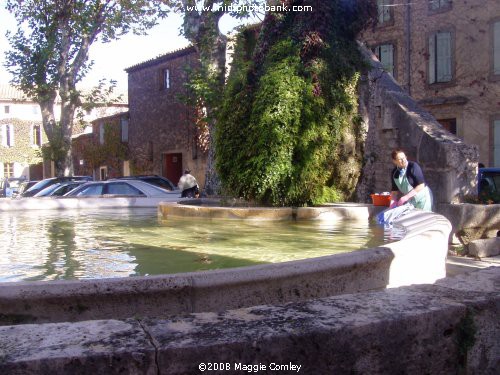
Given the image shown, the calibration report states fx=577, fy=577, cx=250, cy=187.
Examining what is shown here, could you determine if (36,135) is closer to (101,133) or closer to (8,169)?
(8,169)

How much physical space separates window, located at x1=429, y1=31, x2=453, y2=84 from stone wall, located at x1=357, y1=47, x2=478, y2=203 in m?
10.7

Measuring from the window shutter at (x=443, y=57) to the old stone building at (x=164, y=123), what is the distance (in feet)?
32.0

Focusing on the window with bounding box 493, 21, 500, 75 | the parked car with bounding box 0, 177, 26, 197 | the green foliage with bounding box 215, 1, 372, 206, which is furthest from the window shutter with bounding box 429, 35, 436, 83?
the parked car with bounding box 0, 177, 26, 197

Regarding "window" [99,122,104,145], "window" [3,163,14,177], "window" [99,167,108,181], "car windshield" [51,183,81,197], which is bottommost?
"car windshield" [51,183,81,197]

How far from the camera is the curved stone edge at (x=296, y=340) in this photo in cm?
183

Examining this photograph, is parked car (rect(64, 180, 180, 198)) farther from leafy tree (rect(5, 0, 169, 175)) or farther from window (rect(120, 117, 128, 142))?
window (rect(120, 117, 128, 142))

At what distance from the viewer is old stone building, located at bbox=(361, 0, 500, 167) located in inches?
750

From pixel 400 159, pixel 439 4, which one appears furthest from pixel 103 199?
pixel 439 4

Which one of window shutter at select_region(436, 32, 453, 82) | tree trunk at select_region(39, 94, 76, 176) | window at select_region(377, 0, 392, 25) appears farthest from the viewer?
tree trunk at select_region(39, 94, 76, 176)

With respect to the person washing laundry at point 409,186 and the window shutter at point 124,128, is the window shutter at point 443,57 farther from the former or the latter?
the window shutter at point 124,128

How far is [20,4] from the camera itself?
22469mm

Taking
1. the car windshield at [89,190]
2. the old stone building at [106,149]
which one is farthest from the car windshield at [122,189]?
the old stone building at [106,149]

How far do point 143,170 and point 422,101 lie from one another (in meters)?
15.8

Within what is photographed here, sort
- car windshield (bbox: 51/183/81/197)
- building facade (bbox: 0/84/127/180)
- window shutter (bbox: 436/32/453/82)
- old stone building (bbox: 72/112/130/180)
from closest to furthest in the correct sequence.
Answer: car windshield (bbox: 51/183/81/197) → window shutter (bbox: 436/32/453/82) → old stone building (bbox: 72/112/130/180) → building facade (bbox: 0/84/127/180)
